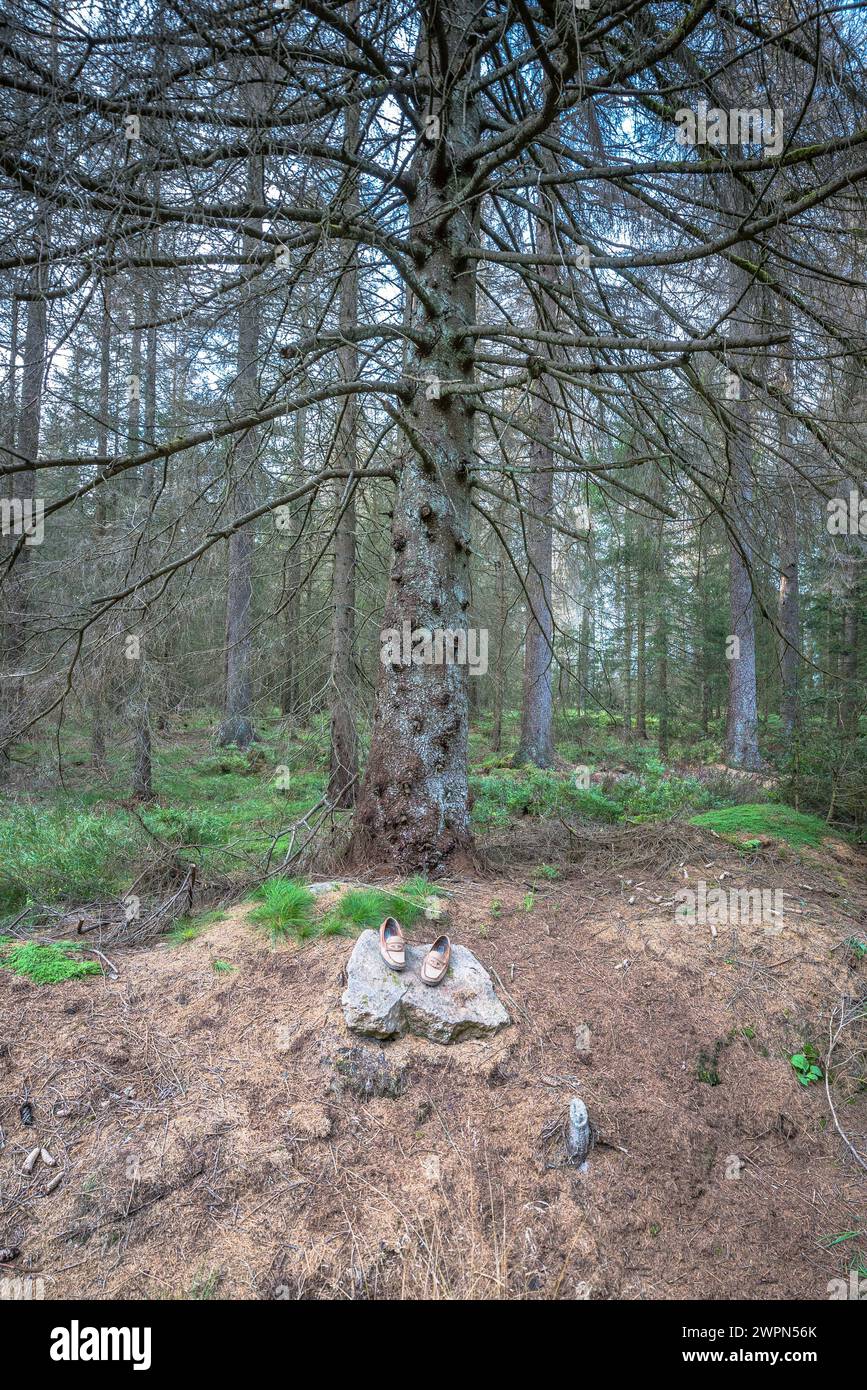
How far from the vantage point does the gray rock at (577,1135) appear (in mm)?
2689

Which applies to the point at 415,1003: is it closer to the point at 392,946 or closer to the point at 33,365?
the point at 392,946

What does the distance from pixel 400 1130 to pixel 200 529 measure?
3883 millimetres

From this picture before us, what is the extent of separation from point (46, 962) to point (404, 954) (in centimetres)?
195

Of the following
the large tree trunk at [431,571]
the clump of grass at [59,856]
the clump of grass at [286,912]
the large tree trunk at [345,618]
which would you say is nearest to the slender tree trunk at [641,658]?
the large tree trunk at [345,618]

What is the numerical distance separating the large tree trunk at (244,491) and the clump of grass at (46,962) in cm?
165

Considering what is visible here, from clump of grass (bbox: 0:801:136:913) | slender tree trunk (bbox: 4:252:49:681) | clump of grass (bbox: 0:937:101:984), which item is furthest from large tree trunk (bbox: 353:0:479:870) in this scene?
clump of grass (bbox: 0:801:136:913)

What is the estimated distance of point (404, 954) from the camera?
3.26 metres

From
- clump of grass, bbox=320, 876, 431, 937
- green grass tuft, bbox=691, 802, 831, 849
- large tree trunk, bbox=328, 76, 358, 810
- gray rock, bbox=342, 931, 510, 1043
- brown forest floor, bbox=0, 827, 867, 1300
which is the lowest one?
brown forest floor, bbox=0, 827, 867, 1300

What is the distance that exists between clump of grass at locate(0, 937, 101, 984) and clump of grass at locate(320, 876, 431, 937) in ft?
4.16

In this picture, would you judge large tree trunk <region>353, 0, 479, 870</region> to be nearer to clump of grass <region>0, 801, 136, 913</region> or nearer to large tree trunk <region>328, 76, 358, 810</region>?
large tree trunk <region>328, 76, 358, 810</region>

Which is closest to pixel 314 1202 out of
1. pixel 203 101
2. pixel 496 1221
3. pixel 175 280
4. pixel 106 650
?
pixel 496 1221

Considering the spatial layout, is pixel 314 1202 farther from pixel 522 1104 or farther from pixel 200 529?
pixel 200 529

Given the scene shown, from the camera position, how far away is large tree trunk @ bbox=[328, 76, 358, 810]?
5602mm

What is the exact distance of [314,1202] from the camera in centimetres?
247
